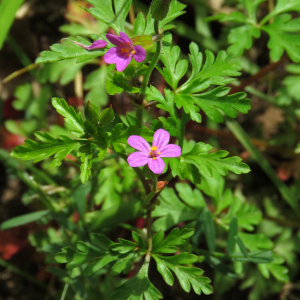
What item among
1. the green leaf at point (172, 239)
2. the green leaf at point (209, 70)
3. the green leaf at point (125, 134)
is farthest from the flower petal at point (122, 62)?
the green leaf at point (172, 239)

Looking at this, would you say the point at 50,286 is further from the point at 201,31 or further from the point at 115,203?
the point at 201,31

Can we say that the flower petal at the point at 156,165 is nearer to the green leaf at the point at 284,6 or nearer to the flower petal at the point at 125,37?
the flower petal at the point at 125,37

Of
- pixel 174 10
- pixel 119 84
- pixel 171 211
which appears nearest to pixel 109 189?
pixel 171 211

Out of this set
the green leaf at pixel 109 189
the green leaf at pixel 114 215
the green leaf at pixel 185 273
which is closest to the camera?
the green leaf at pixel 185 273

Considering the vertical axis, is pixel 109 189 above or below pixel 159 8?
below

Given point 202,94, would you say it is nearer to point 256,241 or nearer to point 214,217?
point 214,217

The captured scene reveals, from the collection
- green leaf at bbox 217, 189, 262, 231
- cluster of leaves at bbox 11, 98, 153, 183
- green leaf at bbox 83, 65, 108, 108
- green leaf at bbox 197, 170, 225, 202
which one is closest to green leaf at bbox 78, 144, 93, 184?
cluster of leaves at bbox 11, 98, 153, 183
